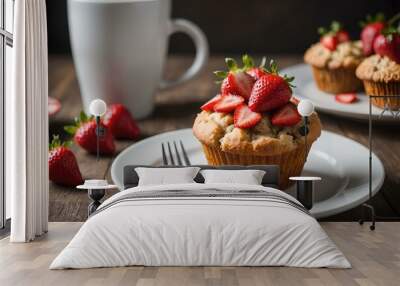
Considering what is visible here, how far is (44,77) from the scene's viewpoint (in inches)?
114

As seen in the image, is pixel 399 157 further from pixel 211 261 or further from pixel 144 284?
pixel 144 284

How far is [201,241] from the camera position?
98.6 inches

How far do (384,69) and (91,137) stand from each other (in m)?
1.23

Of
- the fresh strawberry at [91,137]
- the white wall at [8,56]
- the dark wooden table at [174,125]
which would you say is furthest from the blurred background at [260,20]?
the white wall at [8,56]

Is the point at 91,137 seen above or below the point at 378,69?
below

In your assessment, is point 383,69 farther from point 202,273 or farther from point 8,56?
point 202,273

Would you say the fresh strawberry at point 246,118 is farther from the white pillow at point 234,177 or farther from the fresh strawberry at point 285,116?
the white pillow at point 234,177

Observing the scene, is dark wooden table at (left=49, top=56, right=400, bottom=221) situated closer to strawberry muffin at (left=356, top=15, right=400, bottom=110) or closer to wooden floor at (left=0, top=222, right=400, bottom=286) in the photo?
strawberry muffin at (left=356, top=15, right=400, bottom=110)

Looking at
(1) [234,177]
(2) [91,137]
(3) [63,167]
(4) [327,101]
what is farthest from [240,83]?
(4) [327,101]

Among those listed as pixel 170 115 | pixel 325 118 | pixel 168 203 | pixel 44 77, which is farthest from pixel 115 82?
pixel 168 203

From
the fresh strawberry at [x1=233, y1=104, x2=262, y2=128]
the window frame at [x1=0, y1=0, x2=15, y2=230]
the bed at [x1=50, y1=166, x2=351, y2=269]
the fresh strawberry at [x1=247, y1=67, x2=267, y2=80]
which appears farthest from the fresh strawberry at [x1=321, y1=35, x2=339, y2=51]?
the bed at [x1=50, y1=166, x2=351, y2=269]

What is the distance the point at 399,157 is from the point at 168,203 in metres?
1.43

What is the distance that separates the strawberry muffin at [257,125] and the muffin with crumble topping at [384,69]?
2.57ft

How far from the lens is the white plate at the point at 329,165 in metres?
3.05
